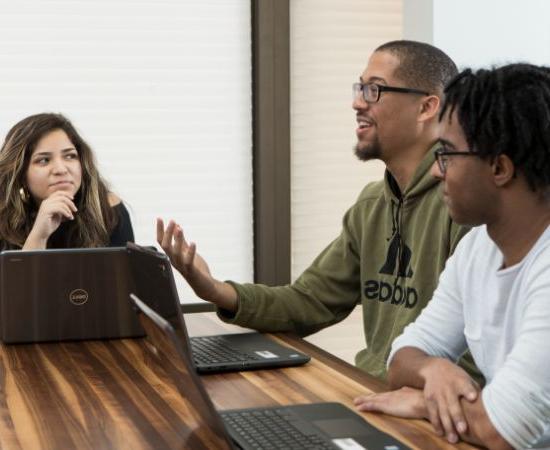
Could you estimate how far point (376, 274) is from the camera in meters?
2.59

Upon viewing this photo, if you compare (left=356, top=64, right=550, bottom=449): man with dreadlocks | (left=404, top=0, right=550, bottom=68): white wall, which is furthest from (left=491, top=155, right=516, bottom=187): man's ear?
(left=404, top=0, right=550, bottom=68): white wall

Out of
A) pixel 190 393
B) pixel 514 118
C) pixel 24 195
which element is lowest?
pixel 190 393

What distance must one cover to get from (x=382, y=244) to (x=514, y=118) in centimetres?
88

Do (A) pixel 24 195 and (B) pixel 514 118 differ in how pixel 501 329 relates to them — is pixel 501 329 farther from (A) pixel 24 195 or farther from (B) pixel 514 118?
(A) pixel 24 195

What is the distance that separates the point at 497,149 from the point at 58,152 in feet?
6.63

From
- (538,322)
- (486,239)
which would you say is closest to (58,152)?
(486,239)

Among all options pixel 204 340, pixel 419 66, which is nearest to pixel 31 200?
pixel 204 340

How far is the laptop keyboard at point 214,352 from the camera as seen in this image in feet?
6.89

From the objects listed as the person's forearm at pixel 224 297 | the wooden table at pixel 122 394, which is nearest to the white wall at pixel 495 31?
the person's forearm at pixel 224 297

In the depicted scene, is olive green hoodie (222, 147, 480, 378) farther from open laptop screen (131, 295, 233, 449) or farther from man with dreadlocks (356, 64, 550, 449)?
open laptop screen (131, 295, 233, 449)

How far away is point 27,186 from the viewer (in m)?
3.42

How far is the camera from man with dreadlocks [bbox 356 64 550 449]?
1.59m

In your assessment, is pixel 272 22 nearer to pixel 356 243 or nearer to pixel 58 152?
pixel 58 152

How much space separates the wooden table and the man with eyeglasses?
22 cm
